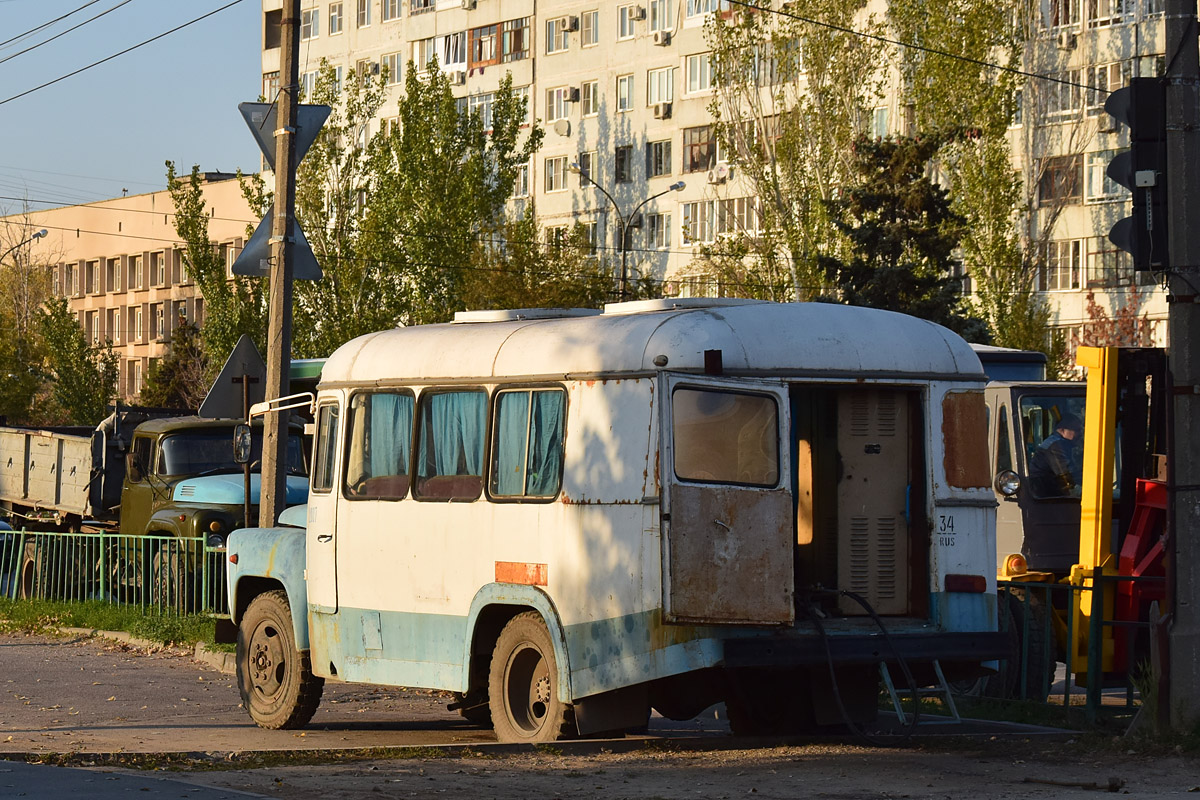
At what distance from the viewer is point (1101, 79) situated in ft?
182

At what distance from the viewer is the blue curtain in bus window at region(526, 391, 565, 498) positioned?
11.0 metres

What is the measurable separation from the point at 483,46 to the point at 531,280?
22.8 metres

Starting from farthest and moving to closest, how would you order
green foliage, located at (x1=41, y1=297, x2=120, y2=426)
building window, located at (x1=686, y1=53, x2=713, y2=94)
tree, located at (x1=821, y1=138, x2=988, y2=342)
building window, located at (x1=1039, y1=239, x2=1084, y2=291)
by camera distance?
building window, located at (x1=686, y1=53, x2=713, y2=94)
green foliage, located at (x1=41, y1=297, x2=120, y2=426)
building window, located at (x1=1039, y1=239, x2=1084, y2=291)
tree, located at (x1=821, y1=138, x2=988, y2=342)

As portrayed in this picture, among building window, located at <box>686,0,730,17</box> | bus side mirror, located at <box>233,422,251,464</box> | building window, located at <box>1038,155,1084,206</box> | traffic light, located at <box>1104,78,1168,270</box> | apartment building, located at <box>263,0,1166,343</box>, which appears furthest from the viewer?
building window, located at <box>686,0,730,17</box>

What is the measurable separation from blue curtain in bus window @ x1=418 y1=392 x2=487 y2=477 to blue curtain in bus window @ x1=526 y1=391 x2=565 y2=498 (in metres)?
0.49

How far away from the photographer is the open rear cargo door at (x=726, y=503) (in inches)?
405

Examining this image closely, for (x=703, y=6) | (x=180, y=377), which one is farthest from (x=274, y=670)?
(x=180, y=377)

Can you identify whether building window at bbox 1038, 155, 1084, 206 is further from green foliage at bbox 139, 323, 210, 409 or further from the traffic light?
the traffic light

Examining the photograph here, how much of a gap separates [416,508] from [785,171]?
44.3 m

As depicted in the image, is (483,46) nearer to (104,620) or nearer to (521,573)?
(104,620)

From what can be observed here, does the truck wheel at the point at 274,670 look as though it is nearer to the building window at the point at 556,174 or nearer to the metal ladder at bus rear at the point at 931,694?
the metal ladder at bus rear at the point at 931,694

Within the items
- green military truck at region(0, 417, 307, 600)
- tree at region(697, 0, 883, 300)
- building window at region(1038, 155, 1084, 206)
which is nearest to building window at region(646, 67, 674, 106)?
tree at region(697, 0, 883, 300)

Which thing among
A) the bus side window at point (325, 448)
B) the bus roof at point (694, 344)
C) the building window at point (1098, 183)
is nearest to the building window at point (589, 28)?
the building window at point (1098, 183)

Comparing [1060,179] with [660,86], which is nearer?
[1060,179]
